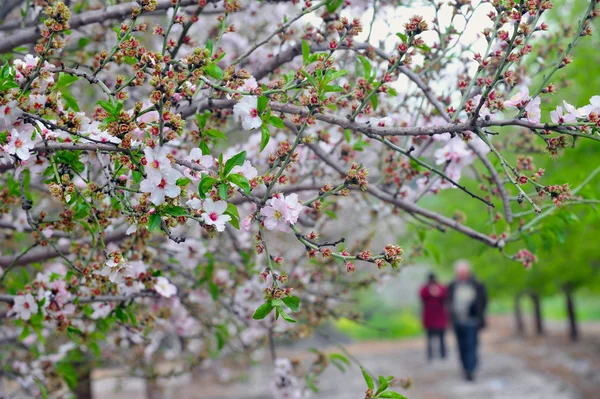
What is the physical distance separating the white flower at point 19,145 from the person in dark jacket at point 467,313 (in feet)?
24.9

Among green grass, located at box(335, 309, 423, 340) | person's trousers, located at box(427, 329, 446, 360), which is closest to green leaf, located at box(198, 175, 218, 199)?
person's trousers, located at box(427, 329, 446, 360)

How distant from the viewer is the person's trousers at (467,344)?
8.54 meters

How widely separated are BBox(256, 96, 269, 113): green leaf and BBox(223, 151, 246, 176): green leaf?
0.70 ft

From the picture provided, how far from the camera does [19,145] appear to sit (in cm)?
190

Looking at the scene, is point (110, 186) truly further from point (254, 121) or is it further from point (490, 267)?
point (490, 267)

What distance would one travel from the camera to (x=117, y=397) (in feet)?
32.5

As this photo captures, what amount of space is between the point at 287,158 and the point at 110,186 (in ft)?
2.00

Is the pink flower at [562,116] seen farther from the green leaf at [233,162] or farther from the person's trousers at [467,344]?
the person's trousers at [467,344]

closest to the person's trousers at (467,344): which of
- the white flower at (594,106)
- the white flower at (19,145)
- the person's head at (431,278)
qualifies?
the person's head at (431,278)

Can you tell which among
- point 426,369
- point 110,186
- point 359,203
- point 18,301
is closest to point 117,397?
point 426,369

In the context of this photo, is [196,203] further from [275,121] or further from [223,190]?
[275,121]

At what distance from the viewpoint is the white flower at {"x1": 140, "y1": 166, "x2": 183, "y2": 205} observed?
1.78 m

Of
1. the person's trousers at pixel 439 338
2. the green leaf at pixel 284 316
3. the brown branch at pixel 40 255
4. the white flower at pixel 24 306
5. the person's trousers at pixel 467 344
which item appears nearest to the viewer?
the green leaf at pixel 284 316

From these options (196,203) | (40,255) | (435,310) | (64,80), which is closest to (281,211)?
(196,203)
